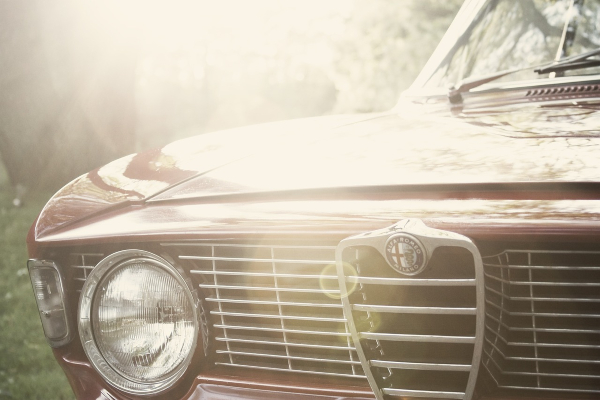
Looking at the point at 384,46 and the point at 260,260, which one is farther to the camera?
the point at 384,46

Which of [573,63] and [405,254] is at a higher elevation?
[573,63]

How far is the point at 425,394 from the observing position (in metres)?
1.22

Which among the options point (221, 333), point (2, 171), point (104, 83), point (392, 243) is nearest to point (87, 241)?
point (221, 333)

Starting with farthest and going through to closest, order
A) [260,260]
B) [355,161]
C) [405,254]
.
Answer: [355,161] < [260,260] < [405,254]

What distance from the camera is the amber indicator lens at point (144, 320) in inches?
56.1

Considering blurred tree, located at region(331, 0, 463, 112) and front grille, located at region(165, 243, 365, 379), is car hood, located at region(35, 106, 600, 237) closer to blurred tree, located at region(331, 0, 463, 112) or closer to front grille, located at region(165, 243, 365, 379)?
front grille, located at region(165, 243, 365, 379)

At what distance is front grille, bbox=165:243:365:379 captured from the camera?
1.33m

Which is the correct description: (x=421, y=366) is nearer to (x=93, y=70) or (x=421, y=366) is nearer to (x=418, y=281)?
(x=418, y=281)

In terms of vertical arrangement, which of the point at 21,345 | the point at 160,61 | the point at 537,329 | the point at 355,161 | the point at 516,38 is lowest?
the point at 21,345

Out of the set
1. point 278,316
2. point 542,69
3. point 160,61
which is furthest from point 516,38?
point 160,61

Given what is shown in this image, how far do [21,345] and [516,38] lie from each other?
121 inches

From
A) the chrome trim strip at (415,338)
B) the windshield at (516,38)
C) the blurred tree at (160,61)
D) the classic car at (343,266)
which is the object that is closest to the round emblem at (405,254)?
the classic car at (343,266)

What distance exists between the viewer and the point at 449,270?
1221 millimetres

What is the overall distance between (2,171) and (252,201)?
1519 centimetres
